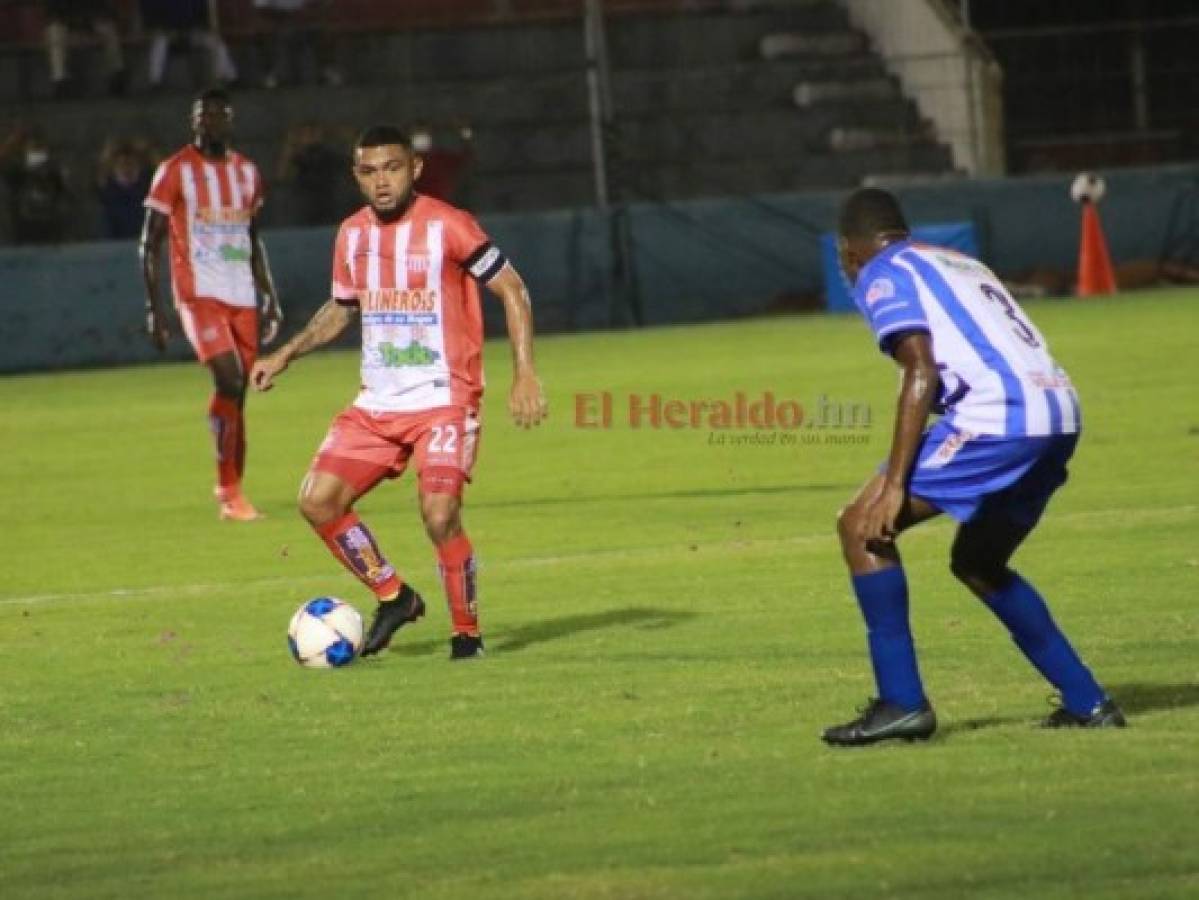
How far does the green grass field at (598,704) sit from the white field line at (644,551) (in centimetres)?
4

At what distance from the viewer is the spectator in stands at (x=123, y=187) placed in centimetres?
2983

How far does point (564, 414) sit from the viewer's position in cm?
2208

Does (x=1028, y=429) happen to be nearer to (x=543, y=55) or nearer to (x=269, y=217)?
(x=269, y=217)

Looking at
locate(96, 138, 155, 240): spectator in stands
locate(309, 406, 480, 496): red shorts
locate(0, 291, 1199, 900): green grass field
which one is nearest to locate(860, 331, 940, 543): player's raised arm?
locate(0, 291, 1199, 900): green grass field

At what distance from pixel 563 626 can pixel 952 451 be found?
12.1ft

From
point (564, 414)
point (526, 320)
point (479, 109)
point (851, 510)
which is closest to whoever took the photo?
point (851, 510)

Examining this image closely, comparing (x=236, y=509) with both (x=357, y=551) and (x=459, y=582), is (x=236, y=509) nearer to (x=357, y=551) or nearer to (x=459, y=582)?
(x=357, y=551)

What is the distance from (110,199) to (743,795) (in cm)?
2327

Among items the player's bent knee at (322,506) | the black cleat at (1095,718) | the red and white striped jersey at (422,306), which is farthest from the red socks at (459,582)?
the black cleat at (1095,718)

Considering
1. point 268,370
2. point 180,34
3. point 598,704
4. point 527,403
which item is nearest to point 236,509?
point 268,370

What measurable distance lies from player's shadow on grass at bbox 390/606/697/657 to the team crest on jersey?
3.15 m

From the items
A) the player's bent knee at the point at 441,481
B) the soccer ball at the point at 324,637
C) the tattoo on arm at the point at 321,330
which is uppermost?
the tattoo on arm at the point at 321,330

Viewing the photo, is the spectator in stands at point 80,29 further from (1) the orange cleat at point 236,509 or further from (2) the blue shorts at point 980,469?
(2) the blue shorts at point 980,469

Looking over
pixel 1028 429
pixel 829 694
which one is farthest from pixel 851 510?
pixel 829 694
